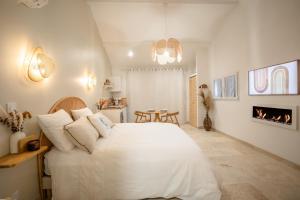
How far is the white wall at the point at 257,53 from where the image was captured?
8.86 feet

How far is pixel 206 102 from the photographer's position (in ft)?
18.5

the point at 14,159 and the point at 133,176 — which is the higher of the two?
the point at 14,159

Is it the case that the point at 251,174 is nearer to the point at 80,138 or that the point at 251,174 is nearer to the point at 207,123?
the point at 80,138

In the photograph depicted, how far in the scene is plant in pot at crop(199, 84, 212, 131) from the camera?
552cm

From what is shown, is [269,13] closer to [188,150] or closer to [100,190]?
[188,150]

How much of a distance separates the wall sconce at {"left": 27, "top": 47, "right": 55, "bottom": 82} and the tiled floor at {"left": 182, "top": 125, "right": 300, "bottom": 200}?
2268 mm

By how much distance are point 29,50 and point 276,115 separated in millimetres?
3815

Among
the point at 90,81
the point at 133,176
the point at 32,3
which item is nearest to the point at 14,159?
the point at 133,176

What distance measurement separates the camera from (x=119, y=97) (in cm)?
687

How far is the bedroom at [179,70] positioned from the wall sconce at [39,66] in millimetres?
Answer: 49

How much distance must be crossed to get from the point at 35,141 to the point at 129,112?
5267mm

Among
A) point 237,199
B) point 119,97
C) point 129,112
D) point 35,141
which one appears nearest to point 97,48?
point 119,97

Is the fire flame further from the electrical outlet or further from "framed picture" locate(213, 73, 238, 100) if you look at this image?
the electrical outlet

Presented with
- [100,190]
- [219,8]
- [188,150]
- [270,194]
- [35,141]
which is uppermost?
[219,8]
